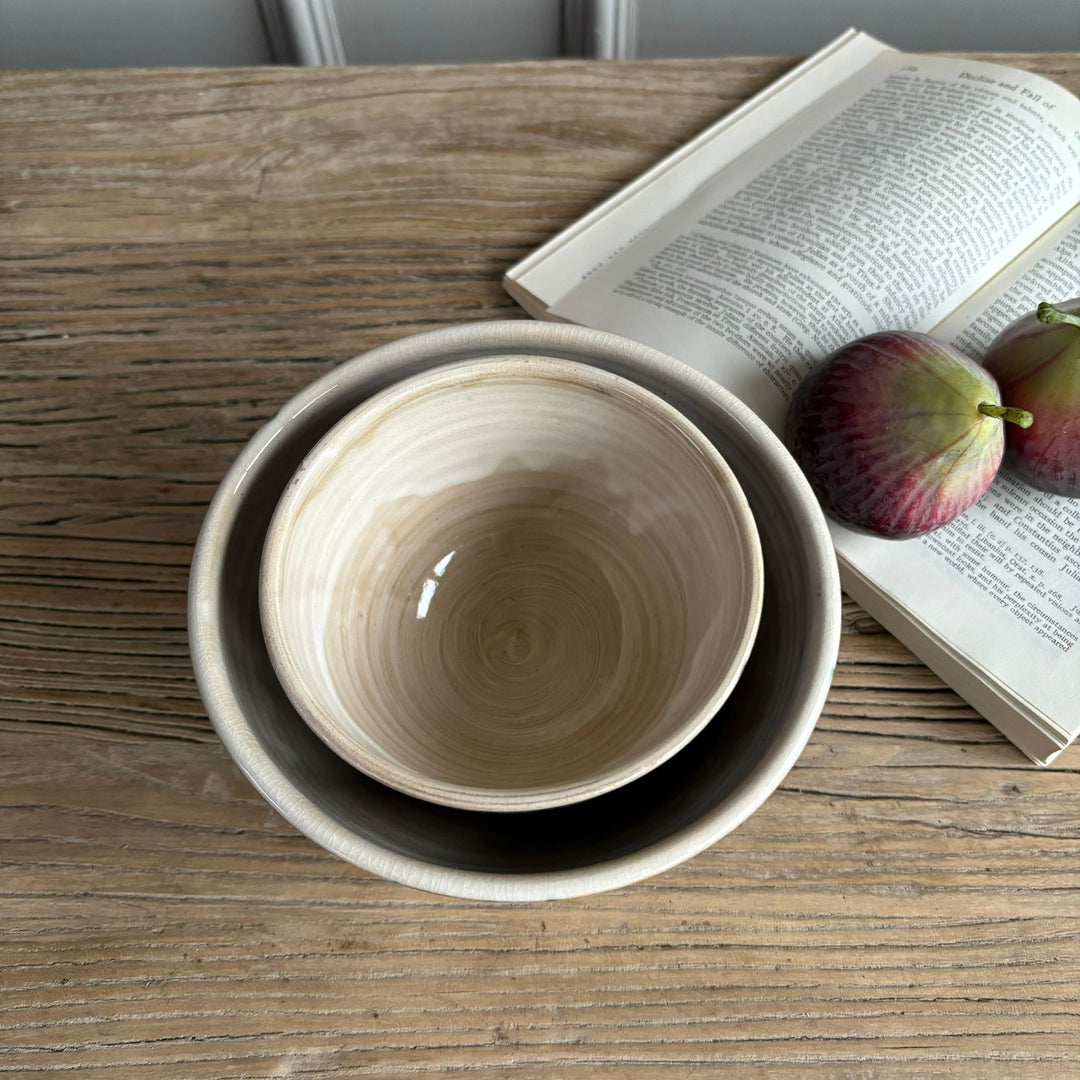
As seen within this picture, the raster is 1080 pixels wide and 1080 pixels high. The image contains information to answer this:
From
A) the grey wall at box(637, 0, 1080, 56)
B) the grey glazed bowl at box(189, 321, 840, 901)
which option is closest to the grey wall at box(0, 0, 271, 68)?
the grey wall at box(637, 0, 1080, 56)

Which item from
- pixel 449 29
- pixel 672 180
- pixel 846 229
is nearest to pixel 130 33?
pixel 449 29

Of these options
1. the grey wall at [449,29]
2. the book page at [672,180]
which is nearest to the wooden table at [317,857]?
the book page at [672,180]

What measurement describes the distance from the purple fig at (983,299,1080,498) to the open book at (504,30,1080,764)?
0.09ft

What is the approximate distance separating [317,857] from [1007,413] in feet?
1.20

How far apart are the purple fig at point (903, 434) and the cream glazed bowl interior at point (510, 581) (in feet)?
0.33

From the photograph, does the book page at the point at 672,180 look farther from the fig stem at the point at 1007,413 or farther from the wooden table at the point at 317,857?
the fig stem at the point at 1007,413

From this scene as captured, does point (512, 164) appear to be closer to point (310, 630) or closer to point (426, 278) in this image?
point (426, 278)

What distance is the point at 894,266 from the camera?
51 cm

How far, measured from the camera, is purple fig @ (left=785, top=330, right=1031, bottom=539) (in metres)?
0.41

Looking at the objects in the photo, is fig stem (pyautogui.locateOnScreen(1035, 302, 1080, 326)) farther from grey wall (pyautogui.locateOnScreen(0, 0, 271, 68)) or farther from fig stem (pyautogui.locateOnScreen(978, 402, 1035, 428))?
grey wall (pyautogui.locateOnScreen(0, 0, 271, 68))

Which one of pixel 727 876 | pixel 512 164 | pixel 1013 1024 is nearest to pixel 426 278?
pixel 512 164

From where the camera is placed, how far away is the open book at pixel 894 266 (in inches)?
17.5

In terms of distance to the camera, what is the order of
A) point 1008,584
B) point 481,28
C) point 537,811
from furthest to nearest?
point 481,28 < point 1008,584 < point 537,811

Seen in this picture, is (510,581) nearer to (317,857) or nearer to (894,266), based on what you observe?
(317,857)
